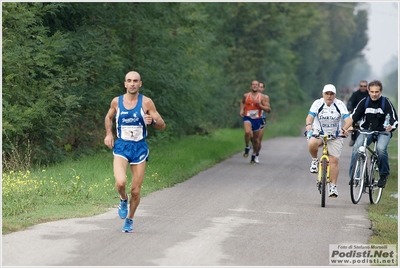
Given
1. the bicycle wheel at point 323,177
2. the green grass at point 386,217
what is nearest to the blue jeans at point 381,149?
the green grass at point 386,217

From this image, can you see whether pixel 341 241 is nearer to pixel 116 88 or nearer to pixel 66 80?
pixel 66 80

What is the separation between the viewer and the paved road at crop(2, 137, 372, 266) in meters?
9.20

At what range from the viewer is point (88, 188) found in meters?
14.3

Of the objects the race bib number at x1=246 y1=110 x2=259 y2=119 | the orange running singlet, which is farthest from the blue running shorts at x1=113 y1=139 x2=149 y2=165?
the race bib number at x1=246 y1=110 x2=259 y2=119

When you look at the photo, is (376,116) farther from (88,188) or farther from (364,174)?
(88,188)

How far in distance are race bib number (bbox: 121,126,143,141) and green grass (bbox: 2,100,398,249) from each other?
1.56 m

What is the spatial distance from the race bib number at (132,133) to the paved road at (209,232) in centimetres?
113

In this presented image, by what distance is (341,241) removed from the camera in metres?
10.8

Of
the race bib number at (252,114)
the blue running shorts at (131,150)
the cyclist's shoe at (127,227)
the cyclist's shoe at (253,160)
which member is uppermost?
the blue running shorts at (131,150)

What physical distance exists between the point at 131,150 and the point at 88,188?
345 centimetres

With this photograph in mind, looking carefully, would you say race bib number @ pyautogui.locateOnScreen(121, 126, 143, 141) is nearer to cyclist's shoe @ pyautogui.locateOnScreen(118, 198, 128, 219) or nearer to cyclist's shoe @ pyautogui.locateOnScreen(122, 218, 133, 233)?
cyclist's shoe @ pyautogui.locateOnScreen(118, 198, 128, 219)

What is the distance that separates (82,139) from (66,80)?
2908 millimetres

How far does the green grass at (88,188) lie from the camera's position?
1186 centimetres

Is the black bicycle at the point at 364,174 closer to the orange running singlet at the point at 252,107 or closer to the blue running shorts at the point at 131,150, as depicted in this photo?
the blue running shorts at the point at 131,150
